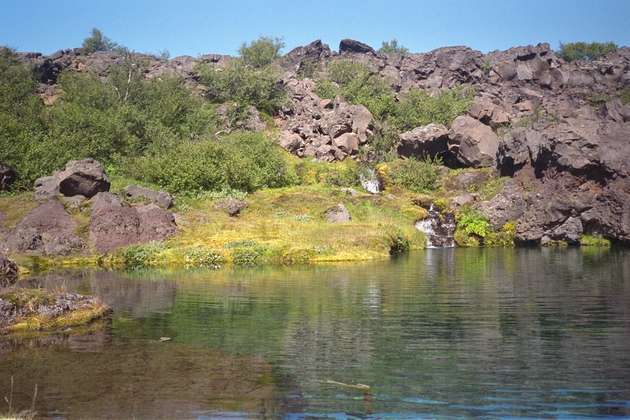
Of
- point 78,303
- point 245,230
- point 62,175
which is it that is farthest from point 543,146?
point 78,303

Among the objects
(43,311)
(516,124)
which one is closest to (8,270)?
(43,311)

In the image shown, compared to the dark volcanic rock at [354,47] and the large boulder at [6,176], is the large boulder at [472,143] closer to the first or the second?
the large boulder at [6,176]

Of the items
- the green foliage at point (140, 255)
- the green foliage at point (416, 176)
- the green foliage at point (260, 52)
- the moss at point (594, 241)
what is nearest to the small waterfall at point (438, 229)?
the green foliage at point (416, 176)

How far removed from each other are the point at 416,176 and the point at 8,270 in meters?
45.3

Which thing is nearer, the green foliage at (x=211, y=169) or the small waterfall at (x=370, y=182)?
the green foliage at (x=211, y=169)

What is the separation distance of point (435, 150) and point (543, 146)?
53.7 feet

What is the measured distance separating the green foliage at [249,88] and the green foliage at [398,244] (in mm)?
48557

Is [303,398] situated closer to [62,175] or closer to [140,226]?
[140,226]

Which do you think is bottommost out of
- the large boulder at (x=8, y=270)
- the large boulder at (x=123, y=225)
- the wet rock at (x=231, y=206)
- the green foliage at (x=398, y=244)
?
the large boulder at (x=8, y=270)

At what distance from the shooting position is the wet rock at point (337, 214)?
55.1 m

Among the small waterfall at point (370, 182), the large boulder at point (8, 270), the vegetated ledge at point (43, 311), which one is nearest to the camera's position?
the vegetated ledge at point (43, 311)

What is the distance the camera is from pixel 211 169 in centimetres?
6209

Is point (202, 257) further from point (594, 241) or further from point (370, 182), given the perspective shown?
point (594, 241)

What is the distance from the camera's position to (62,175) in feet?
174
